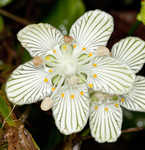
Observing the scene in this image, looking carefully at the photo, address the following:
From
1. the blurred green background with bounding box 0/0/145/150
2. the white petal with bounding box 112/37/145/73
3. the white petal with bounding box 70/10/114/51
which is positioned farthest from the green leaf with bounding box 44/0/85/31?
the white petal with bounding box 112/37/145/73

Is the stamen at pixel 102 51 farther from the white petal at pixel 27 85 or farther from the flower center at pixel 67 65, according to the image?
the white petal at pixel 27 85

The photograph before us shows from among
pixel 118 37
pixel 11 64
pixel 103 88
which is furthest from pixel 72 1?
pixel 103 88

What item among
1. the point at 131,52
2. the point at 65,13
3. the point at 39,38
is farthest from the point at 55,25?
the point at 131,52

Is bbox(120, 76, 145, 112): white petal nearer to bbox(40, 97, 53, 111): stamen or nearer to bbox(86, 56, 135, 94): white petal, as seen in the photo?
bbox(86, 56, 135, 94): white petal

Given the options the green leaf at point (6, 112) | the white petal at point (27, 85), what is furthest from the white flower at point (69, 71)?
the green leaf at point (6, 112)

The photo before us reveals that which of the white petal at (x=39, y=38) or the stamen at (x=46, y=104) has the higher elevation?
the white petal at (x=39, y=38)
